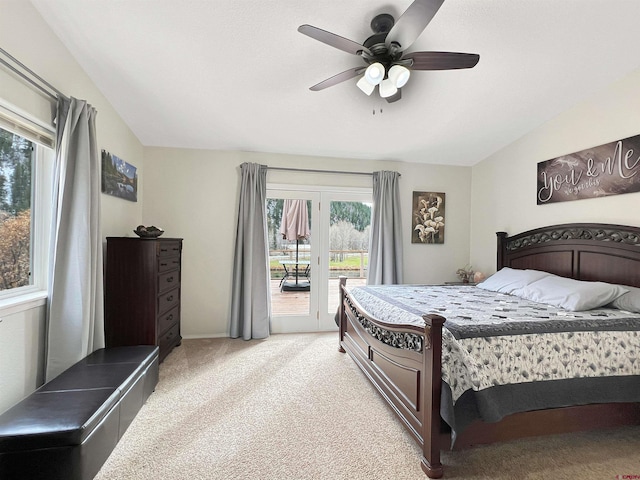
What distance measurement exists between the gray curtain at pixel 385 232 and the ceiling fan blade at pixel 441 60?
225 centimetres

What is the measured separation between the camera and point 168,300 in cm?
315

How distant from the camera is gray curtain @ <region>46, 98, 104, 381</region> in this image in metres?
2.07

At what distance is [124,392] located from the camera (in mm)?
1924

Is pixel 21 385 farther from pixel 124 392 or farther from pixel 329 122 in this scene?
pixel 329 122

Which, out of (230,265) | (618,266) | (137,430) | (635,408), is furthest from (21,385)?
(618,266)

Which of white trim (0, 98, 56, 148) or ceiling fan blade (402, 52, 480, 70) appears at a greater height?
ceiling fan blade (402, 52, 480, 70)

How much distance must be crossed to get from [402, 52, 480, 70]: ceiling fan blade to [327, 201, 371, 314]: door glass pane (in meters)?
2.41

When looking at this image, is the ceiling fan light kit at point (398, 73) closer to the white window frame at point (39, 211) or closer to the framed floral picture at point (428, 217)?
the white window frame at point (39, 211)

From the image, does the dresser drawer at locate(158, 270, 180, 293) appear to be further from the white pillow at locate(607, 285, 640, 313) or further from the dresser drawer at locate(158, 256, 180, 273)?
the white pillow at locate(607, 285, 640, 313)

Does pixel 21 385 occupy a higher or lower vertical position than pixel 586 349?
lower

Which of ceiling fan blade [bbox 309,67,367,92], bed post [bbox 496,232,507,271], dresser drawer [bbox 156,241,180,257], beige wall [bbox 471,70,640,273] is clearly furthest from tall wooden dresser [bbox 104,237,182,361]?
beige wall [bbox 471,70,640,273]

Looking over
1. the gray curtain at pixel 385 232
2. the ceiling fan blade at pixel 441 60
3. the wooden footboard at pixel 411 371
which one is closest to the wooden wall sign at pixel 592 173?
the gray curtain at pixel 385 232

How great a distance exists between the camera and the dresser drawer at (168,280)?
2900 millimetres

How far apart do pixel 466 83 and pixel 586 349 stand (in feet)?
7.45
